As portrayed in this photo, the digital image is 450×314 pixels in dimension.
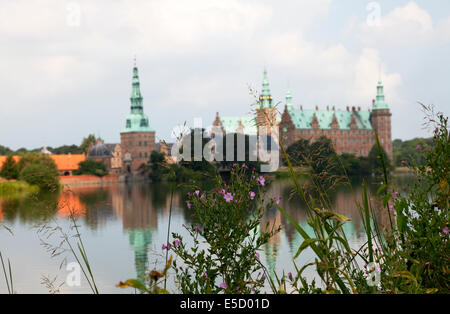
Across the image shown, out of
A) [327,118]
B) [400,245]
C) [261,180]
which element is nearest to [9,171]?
[261,180]

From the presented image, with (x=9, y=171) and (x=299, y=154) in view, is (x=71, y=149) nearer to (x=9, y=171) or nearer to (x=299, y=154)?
(x=9, y=171)

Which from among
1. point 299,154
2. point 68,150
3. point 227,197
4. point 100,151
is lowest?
point 227,197

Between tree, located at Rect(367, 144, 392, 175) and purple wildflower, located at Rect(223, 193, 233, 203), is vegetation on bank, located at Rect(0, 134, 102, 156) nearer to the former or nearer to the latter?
tree, located at Rect(367, 144, 392, 175)

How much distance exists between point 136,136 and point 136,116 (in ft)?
11.3

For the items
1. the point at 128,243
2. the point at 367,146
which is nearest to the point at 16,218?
the point at 128,243

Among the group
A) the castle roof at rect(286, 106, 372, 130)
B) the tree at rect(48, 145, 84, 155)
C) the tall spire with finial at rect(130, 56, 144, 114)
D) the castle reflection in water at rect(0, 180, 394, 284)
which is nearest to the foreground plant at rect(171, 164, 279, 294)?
the castle reflection in water at rect(0, 180, 394, 284)

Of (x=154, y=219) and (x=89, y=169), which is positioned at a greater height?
(x=89, y=169)

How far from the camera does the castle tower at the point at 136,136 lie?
85.0 m

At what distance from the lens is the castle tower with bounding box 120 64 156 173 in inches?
3346

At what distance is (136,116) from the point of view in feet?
283

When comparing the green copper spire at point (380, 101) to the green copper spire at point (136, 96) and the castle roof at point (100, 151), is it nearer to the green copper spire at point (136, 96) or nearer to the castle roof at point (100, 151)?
the green copper spire at point (136, 96)
